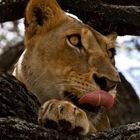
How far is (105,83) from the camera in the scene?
10.4 feet

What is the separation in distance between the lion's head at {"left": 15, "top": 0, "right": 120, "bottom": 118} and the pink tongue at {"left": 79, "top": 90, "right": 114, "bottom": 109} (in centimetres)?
17

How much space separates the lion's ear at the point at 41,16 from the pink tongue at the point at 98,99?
0.95 metres

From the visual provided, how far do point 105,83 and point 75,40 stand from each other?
0.63 m

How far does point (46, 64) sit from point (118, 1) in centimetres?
65

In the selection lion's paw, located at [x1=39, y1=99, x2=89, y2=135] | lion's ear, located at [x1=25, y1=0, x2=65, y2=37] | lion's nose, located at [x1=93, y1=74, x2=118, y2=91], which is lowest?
lion's nose, located at [x1=93, y1=74, x2=118, y2=91]

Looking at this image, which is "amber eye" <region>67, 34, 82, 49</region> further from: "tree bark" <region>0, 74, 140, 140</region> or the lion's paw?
the lion's paw

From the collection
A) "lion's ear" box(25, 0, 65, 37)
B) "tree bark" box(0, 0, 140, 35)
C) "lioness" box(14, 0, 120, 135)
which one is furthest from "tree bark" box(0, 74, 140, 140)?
"lion's ear" box(25, 0, 65, 37)

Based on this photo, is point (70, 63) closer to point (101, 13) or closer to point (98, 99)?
point (101, 13)

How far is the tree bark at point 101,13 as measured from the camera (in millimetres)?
3506

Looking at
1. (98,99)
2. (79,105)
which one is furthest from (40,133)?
(79,105)

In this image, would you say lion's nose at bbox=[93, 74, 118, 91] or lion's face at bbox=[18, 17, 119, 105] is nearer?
lion's nose at bbox=[93, 74, 118, 91]

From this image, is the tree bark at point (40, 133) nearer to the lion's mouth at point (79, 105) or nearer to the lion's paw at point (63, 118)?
the lion's paw at point (63, 118)

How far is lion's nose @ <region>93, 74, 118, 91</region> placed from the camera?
3.14 metres

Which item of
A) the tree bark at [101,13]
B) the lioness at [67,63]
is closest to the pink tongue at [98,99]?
the lioness at [67,63]
